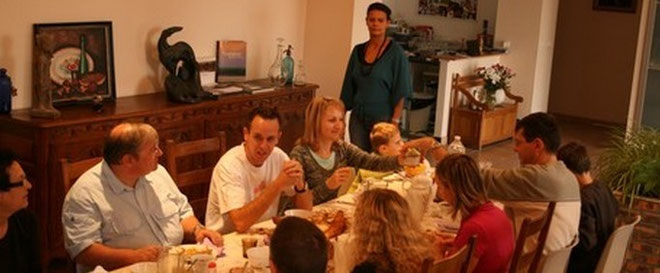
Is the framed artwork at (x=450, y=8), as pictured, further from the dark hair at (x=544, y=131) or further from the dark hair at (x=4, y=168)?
the dark hair at (x=4, y=168)

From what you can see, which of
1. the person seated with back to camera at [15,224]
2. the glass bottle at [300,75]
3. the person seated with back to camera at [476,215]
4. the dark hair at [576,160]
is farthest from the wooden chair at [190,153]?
the glass bottle at [300,75]

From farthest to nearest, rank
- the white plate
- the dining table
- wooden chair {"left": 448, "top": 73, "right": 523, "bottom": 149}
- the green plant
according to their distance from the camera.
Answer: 1. wooden chair {"left": 448, "top": 73, "right": 523, "bottom": 149}
2. the white plate
3. the green plant
4. the dining table

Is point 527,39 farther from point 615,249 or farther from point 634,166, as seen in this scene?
point 615,249

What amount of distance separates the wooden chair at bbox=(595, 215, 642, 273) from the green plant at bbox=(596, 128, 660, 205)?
1105 millimetres

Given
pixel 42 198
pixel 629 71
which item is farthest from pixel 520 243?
pixel 629 71

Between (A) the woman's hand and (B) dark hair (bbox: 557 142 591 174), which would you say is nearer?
(A) the woman's hand

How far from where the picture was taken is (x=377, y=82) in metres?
6.29

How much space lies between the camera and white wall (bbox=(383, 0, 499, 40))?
11.7 meters

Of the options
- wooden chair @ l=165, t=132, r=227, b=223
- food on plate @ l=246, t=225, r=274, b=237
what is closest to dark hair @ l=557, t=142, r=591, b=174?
food on plate @ l=246, t=225, r=274, b=237

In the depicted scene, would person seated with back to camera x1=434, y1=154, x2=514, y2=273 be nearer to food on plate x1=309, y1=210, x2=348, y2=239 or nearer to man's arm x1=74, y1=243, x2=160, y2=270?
food on plate x1=309, y1=210, x2=348, y2=239

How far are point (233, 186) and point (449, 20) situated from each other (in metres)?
8.47

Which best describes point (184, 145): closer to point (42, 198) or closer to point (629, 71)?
point (42, 198)

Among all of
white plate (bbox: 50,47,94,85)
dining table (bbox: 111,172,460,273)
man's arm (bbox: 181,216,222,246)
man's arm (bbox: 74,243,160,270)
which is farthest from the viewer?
white plate (bbox: 50,47,94,85)

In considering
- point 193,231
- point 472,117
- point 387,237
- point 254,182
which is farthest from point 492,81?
point 387,237
